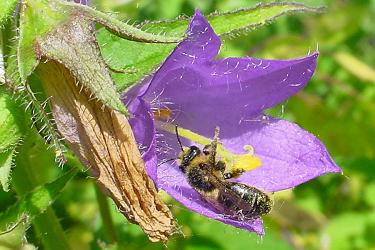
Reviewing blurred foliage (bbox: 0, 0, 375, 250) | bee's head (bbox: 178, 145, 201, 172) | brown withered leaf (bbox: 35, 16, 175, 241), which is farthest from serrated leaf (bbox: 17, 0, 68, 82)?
blurred foliage (bbox: 0, 0, 375, 250)

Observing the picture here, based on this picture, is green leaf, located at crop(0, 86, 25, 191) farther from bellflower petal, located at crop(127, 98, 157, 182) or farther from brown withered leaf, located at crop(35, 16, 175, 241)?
bellflower petal, located at crop(127, 98, 157, 182)

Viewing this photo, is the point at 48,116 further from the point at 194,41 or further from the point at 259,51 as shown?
the point at 259,51

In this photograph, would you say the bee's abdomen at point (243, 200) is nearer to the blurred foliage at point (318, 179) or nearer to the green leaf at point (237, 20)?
the green leaf at point (237, 20)

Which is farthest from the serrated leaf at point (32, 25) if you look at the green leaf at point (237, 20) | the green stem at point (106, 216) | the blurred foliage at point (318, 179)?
the blurred foliage at point (318, 179)

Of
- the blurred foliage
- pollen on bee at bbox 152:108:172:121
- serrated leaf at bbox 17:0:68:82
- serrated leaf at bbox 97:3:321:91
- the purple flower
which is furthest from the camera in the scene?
the blurred foliage

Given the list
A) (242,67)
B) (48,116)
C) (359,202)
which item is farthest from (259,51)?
(48,116)

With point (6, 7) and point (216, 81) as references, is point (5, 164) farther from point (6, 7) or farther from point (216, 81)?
point (216, 81)
